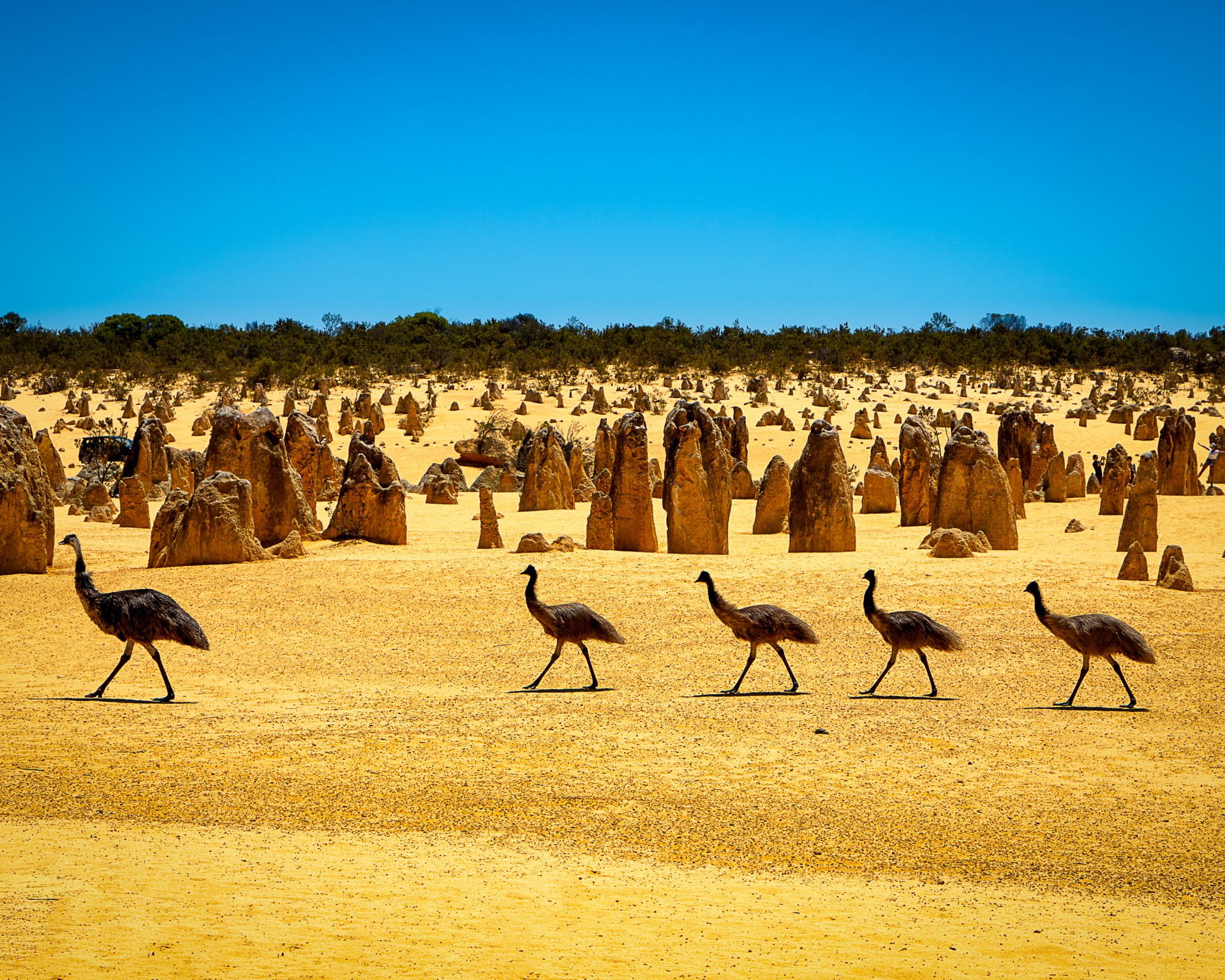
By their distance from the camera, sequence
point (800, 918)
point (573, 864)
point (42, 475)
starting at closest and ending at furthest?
point (800, 918)
point (573, 864)
point (42, 475)

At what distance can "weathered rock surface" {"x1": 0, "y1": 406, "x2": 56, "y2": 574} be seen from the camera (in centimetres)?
1769

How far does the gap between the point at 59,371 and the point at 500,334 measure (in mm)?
26255

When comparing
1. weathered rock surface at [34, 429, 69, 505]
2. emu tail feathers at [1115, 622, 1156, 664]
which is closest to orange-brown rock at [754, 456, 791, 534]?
emu tail feathers at [1115, 622, 1156, 664]

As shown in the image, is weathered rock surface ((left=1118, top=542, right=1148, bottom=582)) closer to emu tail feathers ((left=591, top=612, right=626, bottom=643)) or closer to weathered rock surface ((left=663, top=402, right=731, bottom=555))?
weathered rock surface ((left=663, top=402, right=731, bottom=555))

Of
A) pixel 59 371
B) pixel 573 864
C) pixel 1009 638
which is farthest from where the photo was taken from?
pixel 59 371

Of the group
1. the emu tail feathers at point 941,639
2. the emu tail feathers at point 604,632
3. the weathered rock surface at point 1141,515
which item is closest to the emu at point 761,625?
the emu tail feathers at point 604,632

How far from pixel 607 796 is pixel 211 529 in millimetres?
12014

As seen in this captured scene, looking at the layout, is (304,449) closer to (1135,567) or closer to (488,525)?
(488,525)

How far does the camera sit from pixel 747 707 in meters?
10.9

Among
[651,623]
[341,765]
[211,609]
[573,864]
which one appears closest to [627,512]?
[651,623]

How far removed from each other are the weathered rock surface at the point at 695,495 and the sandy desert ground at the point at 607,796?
11.3 feet

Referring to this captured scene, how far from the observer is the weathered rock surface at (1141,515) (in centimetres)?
2023

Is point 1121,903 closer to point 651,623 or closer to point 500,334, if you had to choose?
point 651,623

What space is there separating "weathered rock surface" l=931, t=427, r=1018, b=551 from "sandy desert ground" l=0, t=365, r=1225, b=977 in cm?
494
